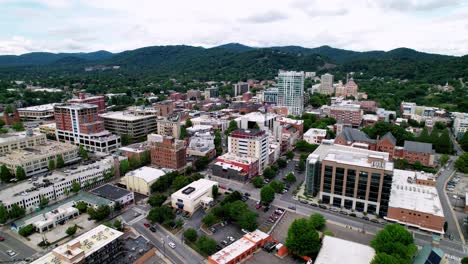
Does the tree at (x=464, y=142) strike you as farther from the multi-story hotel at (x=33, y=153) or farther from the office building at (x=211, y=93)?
the office building at (x=211, y=93)

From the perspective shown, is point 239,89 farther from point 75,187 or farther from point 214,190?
point 75,187

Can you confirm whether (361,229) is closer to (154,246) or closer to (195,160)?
(154,246)

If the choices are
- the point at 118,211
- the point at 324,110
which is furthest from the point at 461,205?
the point at 324,110

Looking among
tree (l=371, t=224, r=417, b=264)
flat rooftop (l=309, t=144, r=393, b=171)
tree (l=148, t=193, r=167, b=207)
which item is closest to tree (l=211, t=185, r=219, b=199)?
tree (l=148, t=193, r=167, b=207)

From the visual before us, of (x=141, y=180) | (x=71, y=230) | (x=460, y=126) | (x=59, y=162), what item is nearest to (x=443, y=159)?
(x=460, y=126)

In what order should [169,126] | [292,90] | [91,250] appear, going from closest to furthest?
[91,250]
[169,126]
[292,90]

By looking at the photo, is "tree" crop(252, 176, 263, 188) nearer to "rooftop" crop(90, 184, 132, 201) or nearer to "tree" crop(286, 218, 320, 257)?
"tree" crop(286, 218, 320, 257)

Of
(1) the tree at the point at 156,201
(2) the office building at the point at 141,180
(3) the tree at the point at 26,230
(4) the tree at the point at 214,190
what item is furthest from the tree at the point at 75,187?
(4) the tree at the point at 214,190
